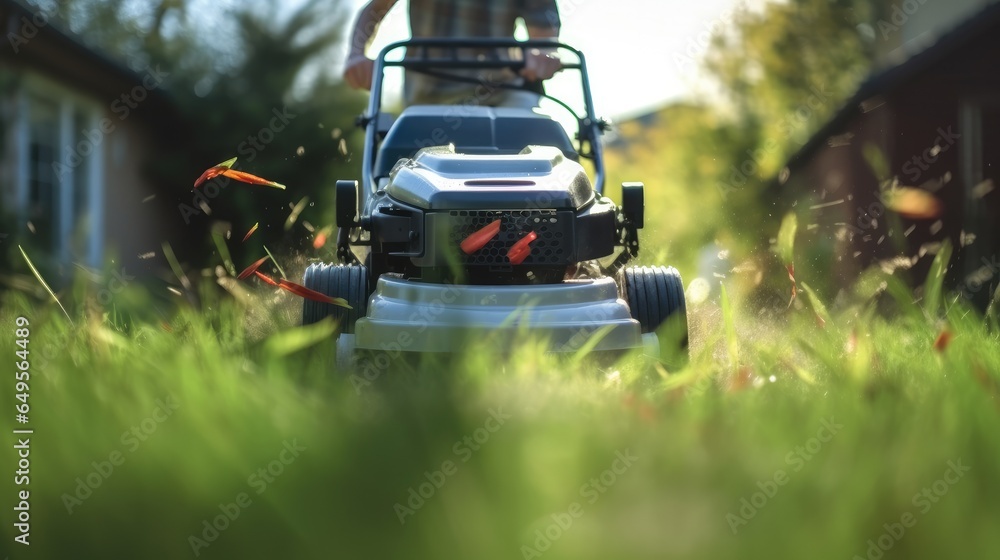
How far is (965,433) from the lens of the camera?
1329 millimetres

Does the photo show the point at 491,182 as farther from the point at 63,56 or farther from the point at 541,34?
the point at 63,56

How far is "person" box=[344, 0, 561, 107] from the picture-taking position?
5520 mm

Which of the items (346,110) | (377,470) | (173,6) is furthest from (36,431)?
(173,6)

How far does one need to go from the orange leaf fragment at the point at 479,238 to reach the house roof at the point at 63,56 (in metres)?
7.76

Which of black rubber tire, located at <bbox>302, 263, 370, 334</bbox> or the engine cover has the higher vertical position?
the engine cover

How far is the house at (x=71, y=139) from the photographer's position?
33.2 ft

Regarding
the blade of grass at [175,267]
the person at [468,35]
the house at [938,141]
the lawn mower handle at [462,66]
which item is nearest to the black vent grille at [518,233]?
the blade of grass at [175,267]

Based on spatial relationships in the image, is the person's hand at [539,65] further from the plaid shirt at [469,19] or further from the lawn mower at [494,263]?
the lawn mower at [494,263]

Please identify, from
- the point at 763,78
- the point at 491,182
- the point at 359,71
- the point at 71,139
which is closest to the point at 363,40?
the point at 359,71

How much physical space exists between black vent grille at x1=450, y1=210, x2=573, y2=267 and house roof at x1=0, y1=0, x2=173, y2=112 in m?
7.66

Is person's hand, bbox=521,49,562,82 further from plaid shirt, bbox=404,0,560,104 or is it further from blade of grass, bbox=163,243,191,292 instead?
blade of grass, bbox=163,243,191,292

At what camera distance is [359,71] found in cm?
568

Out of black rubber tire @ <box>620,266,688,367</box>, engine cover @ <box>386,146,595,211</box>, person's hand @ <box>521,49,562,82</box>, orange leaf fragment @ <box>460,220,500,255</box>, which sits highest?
person's hand @ <box>521,49,562,82</box>

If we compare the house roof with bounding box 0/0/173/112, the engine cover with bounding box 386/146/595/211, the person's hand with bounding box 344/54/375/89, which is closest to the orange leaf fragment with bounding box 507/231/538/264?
the engine cover with bounding box 386/146/595/211
